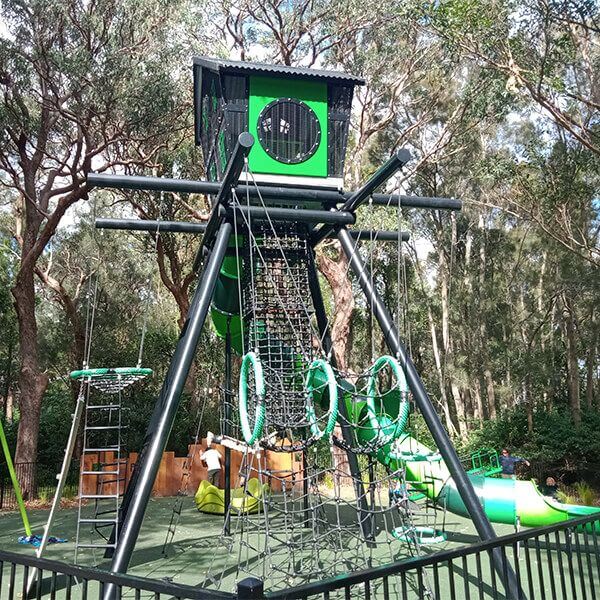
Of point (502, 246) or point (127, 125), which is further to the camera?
point (502, 246)

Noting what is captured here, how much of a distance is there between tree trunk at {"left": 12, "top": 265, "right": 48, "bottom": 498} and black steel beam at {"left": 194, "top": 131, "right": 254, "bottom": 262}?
323 inches

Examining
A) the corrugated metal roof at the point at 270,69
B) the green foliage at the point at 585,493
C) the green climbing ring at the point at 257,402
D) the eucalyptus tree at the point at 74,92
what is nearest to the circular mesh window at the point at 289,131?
the corrugated metal roof at the point at 270,69

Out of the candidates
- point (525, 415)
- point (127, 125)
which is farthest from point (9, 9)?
point (525, 415)

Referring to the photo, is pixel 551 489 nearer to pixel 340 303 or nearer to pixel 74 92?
pixel 340 303

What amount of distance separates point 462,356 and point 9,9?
21.0m

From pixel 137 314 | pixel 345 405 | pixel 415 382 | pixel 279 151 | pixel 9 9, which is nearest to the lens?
pixel 415 382

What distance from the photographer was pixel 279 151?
728cm

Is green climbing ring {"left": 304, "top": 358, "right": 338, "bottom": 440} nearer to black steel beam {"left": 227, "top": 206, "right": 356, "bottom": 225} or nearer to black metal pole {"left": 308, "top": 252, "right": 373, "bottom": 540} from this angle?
black metal pole {"left": 308, "top": 252, "right": 373, "bottom": 540}

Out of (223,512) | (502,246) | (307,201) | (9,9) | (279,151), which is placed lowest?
(223,512)

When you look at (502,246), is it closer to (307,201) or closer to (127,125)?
(127,125)

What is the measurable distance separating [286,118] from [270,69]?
595mm

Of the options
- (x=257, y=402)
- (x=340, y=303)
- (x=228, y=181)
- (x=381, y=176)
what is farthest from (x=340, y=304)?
(x=257, y=402)

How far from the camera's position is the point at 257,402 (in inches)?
207

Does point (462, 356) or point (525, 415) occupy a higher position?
point (462, 356)
